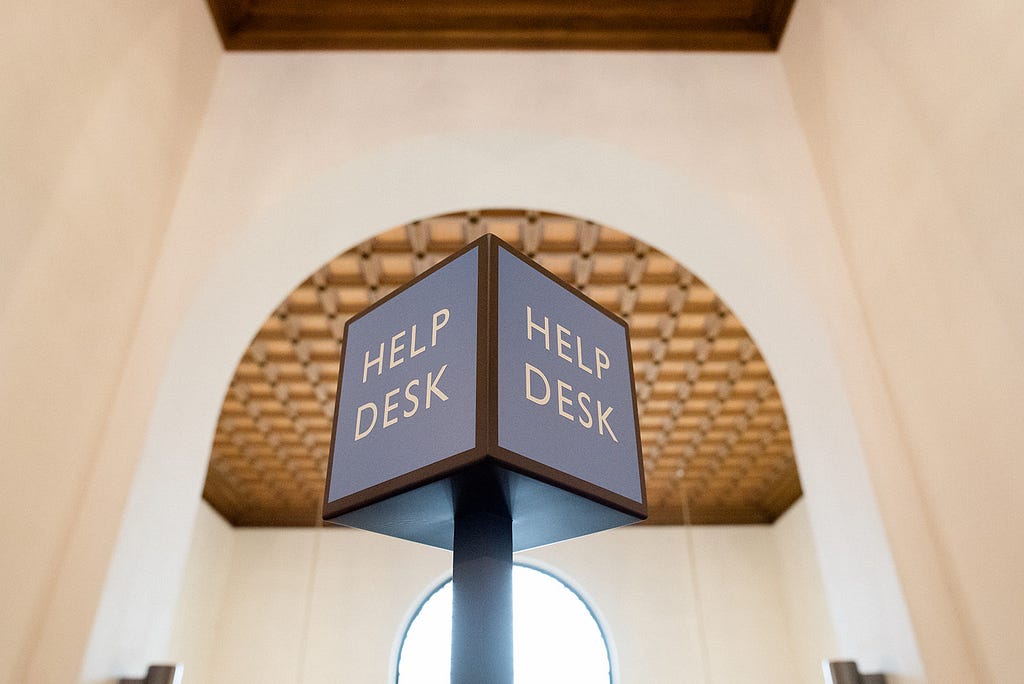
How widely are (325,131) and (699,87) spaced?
5.25 ft

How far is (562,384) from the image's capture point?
→ 2.75 ft

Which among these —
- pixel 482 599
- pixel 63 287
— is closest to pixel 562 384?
pixel 482 599

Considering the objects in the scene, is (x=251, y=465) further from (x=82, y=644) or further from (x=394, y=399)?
(x=394, y=399)

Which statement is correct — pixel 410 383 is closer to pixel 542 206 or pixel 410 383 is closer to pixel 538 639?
pixel 542 206

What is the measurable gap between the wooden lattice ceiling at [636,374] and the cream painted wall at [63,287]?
1.67 meters

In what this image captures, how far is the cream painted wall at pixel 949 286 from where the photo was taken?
5.66 feet

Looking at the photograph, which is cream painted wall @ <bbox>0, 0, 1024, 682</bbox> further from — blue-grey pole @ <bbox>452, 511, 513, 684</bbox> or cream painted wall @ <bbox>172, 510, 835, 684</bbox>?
cream painted wall @ <bbox>172, 510, 835, 684</bbox>

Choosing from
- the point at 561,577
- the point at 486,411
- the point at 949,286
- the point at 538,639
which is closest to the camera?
the point at 486,411

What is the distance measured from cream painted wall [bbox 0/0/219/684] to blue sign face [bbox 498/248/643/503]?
1.49 m

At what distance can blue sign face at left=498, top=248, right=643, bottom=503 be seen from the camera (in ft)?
2.50

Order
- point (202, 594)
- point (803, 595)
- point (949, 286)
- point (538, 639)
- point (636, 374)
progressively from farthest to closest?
1. point (538, 639)
2. point (803, 595)
3. point (202, 594)
4. point (636, 374)
5. point (949, 286)

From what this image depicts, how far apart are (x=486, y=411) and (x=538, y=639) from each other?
25.5ft

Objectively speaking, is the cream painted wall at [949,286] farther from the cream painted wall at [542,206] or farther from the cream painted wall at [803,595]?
the cream painted wall at [803,595]

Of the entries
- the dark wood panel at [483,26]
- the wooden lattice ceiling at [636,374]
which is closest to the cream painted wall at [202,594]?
the wooden lattice ceiling at [636,374]
